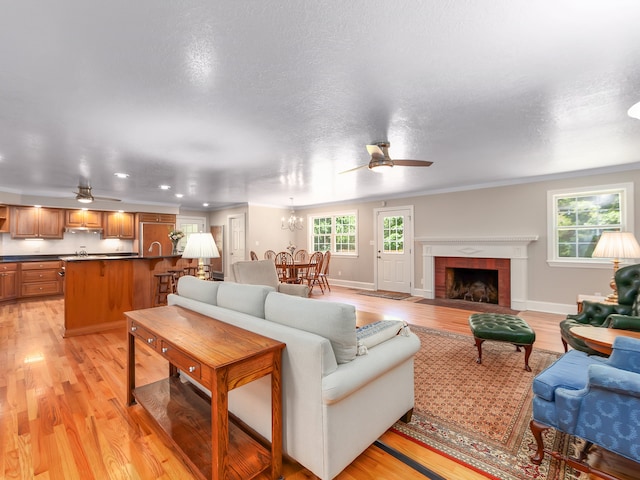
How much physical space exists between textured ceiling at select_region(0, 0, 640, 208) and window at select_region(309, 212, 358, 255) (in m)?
4.16

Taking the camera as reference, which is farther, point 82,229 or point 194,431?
point 82,229

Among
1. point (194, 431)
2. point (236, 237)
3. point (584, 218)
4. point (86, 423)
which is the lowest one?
point (86, 423)

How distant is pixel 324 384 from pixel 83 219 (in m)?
8.33

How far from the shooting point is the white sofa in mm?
1509

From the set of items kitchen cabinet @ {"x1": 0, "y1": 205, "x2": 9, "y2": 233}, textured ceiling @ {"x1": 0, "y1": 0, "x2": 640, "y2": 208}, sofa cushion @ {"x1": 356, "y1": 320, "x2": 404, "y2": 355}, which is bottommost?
sofa cushion @ {"x1": 356, "y1": 320, "x2": 404, "y2": 355}

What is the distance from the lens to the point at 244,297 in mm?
2113

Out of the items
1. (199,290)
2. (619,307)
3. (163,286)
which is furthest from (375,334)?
(163,286)

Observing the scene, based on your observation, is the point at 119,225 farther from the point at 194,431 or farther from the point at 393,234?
the point at 194,431

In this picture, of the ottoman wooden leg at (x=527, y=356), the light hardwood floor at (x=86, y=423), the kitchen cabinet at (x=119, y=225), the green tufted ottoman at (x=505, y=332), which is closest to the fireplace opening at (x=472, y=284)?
the light hardwood floor at (x=86, y=423)

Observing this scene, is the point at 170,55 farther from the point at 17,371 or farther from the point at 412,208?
the point at 412,208

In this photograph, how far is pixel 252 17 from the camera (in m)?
1.51

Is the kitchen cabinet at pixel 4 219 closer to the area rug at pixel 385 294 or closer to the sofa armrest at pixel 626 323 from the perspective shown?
the area rug at pixel 385 294

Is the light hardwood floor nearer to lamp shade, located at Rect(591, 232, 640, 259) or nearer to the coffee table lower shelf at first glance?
the coffee table lower shelf

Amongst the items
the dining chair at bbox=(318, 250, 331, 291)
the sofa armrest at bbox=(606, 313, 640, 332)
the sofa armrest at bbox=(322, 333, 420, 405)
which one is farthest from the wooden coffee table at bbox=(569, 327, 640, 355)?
the dining chair at bbox=(318, 250, 331, 291)
